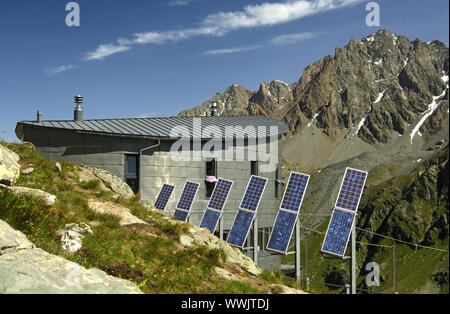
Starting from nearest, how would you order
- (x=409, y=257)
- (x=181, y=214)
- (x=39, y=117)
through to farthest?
(x=181, y=214)
(x=39, y=117)
(x=409, y=257)

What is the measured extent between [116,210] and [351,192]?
8.30 m

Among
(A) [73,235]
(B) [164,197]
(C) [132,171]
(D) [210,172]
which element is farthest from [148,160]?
(A) [73,235]

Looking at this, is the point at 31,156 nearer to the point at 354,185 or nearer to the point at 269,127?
the point at 354,185

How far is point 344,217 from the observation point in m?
15.8

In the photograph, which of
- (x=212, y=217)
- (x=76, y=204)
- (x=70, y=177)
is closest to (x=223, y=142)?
(x=212, y=217)

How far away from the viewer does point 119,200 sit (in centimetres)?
1587

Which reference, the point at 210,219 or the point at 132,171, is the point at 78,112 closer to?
the point at 132,171

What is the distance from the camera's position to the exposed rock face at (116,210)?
44.3ft

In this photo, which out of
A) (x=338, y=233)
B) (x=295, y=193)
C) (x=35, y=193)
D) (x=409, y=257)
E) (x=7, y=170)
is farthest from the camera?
(x=409, y=257)

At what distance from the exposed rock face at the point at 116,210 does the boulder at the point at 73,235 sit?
178 centimetres

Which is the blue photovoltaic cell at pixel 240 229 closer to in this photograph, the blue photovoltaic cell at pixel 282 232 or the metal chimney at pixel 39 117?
the blue photovoltaic cell at pixel 282 232

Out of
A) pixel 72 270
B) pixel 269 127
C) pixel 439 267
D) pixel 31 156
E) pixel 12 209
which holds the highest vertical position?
pixel 269 127

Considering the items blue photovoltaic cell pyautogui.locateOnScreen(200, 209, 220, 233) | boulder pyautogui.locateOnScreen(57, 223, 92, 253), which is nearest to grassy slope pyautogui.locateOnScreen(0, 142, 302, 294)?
boulder pyautogui.locateOnScreen(57, 223, 92, 253)

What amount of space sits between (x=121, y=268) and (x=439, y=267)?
6629 inches
